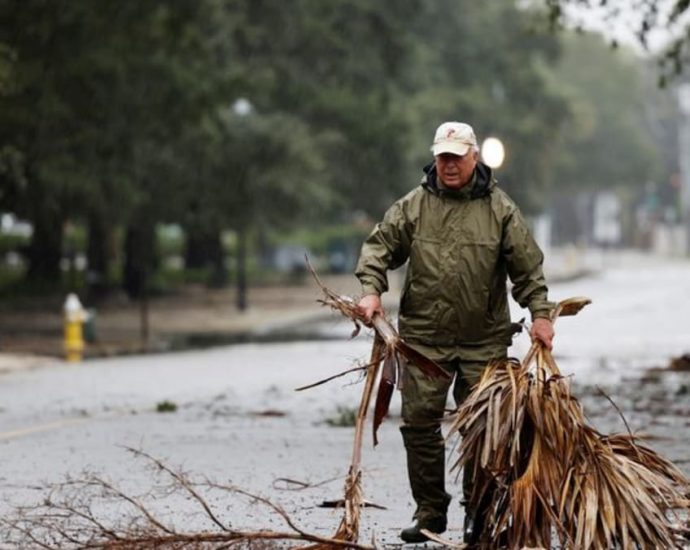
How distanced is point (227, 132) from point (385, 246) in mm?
32121

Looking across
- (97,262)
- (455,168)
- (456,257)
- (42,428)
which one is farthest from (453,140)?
(97,262)

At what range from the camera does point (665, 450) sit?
12891 millimetres

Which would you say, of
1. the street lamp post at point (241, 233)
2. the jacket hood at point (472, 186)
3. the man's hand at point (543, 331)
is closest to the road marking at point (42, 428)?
the jacket hood at point (472, 186)

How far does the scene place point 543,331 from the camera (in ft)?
26.4

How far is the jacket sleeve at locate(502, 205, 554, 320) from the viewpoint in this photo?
8.46m

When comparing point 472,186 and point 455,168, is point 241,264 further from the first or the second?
point 455,168

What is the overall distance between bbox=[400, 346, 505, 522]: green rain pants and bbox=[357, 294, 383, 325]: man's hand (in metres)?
0.53

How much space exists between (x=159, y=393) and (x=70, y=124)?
14.4m

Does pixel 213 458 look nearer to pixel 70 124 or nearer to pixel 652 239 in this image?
pixel 70 124

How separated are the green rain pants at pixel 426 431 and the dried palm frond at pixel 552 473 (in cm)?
67

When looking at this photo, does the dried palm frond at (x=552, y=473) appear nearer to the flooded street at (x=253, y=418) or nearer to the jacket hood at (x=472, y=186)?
the flooded street at (x=253, y=418)

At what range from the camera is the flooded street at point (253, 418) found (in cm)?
1063

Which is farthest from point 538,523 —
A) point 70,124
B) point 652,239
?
point 652,239

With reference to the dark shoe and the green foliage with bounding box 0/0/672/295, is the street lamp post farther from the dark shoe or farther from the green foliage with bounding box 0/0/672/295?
the dark shoe
